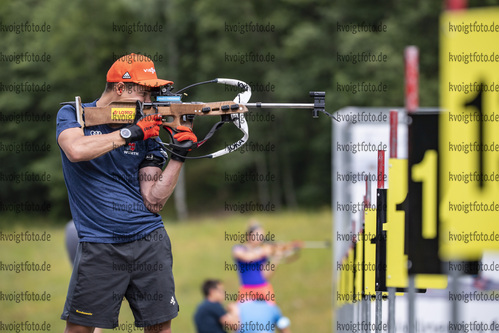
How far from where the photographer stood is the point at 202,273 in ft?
66.3

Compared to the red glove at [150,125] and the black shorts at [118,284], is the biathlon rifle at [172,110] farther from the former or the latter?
the black shorts at [118,284]

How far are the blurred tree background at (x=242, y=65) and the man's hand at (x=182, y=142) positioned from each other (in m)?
23.0

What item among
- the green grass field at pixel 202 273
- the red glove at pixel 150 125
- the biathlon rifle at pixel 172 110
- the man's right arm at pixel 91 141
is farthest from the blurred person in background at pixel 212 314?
the green grass field at pixel 202 273

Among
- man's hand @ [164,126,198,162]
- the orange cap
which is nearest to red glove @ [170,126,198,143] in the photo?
man's hand @ [164,126,198,162]

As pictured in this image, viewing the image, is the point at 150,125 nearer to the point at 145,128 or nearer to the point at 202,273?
the point at 145,128

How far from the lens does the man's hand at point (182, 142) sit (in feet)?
13.4

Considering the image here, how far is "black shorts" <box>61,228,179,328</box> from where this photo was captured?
13.2ft

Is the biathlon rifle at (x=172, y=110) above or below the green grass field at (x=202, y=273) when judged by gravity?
above

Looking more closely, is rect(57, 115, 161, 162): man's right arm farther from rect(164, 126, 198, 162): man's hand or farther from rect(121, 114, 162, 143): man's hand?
rect(164, 126, 198, 162): man's hand

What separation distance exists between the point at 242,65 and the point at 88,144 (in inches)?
1087

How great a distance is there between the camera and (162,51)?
31.4 meters

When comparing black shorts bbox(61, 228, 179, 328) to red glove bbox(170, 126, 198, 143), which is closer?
black shorts bbox(61, 228, 179, 328)

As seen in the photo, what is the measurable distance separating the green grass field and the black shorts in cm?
1056

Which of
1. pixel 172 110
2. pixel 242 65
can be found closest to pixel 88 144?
pixel 172 110
